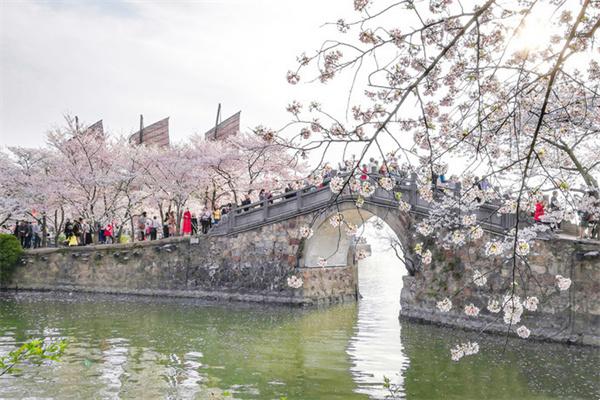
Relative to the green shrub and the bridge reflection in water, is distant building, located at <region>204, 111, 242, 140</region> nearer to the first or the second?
the green shrub

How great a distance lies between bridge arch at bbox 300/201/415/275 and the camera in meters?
19.7

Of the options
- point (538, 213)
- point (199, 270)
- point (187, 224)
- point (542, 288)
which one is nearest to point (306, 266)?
point (199, 270)

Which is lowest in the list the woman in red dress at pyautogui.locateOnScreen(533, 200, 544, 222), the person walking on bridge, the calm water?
the calm water

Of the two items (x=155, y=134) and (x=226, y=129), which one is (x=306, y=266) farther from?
(x=155, y=134)

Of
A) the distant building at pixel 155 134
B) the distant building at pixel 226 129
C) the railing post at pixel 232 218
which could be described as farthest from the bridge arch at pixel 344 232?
the distant building at pixel 155 134

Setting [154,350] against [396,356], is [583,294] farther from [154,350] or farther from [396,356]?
[154,350]

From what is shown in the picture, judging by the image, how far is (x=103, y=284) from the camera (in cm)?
2684

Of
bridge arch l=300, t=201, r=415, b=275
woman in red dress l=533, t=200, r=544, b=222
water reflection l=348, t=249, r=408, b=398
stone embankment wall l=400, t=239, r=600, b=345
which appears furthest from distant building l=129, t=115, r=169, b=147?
woman in red dress l=533, t=200, r=544, b=222

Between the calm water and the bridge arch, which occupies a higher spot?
the bridge arch

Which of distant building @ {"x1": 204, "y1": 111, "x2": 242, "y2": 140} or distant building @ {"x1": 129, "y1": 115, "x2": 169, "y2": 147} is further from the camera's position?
distant building @ {"x1": 129, "y1": 115, "x2": 169, "y2": 147}

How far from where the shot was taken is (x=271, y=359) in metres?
13.4

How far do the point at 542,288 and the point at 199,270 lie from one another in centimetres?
1466

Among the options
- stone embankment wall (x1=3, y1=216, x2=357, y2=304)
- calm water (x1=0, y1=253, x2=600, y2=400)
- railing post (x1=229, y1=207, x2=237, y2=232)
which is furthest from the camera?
railing post (x1=229, y1=207, x2=237, y2=232)

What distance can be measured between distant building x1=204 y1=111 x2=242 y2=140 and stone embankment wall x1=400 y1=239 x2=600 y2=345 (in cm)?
2016
